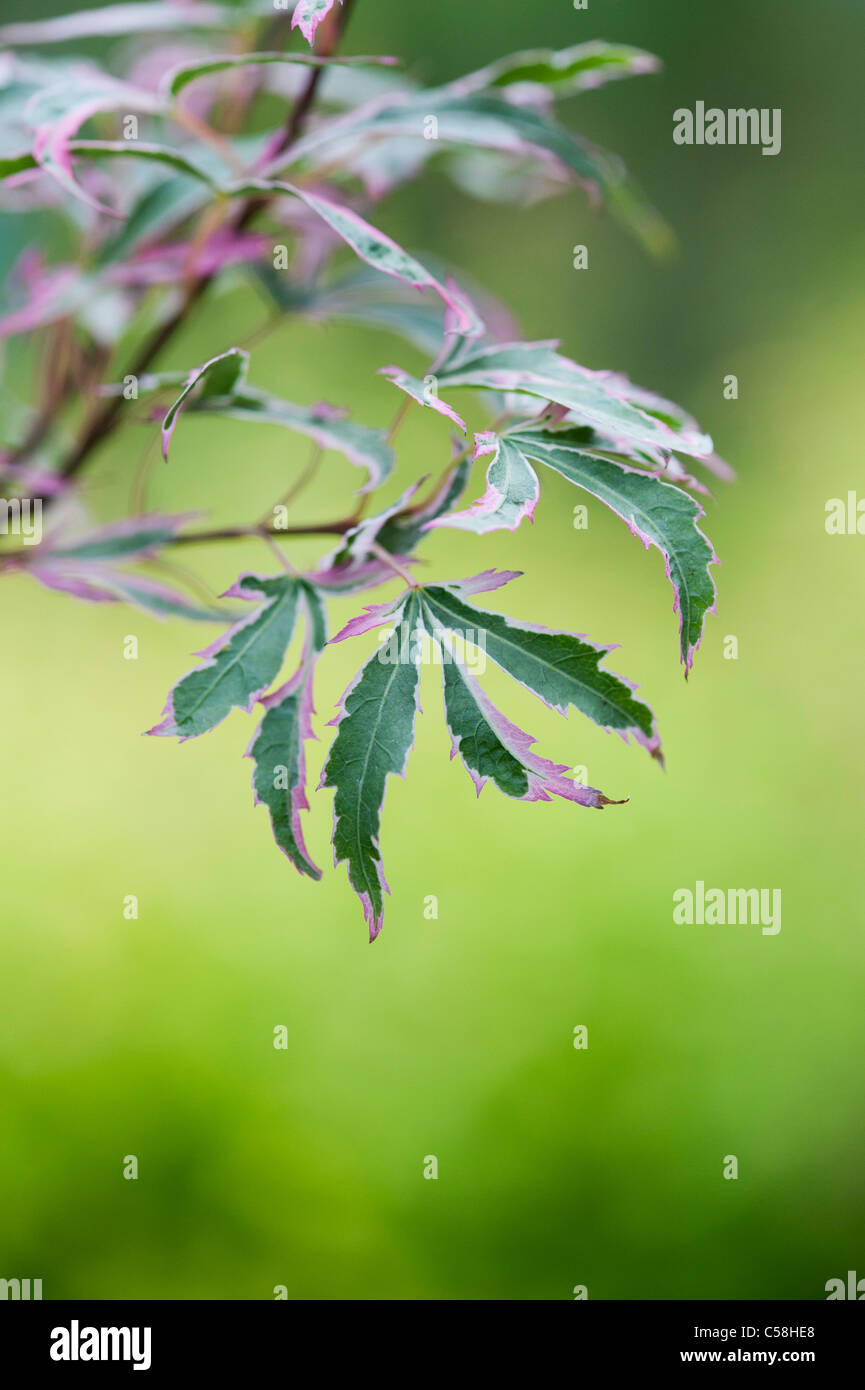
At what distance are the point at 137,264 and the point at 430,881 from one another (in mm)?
1136

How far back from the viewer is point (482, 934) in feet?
5.26

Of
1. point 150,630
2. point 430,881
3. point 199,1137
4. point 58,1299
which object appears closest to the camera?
point 58,1299

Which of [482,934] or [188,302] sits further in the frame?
[482,934]

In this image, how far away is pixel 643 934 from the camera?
160 cm

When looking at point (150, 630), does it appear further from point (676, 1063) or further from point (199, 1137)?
point (676, 1063)

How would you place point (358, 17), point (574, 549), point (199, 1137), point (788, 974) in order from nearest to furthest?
point (199, 1137) < point (788, 974) < point (574, 549) < point (358, 17)

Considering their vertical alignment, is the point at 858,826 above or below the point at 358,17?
below

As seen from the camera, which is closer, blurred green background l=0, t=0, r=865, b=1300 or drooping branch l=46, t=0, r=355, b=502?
drooping branch l=46, t=0, r=355, b=502

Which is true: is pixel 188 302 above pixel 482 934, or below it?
above

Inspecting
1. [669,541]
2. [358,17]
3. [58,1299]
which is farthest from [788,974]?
[358,17]

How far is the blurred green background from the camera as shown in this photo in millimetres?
1302

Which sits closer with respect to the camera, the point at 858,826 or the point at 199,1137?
the point at 199,1137

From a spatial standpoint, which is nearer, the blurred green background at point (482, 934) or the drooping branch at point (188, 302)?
the drooping branch at point (188, 302)

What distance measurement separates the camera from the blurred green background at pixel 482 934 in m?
1.30
